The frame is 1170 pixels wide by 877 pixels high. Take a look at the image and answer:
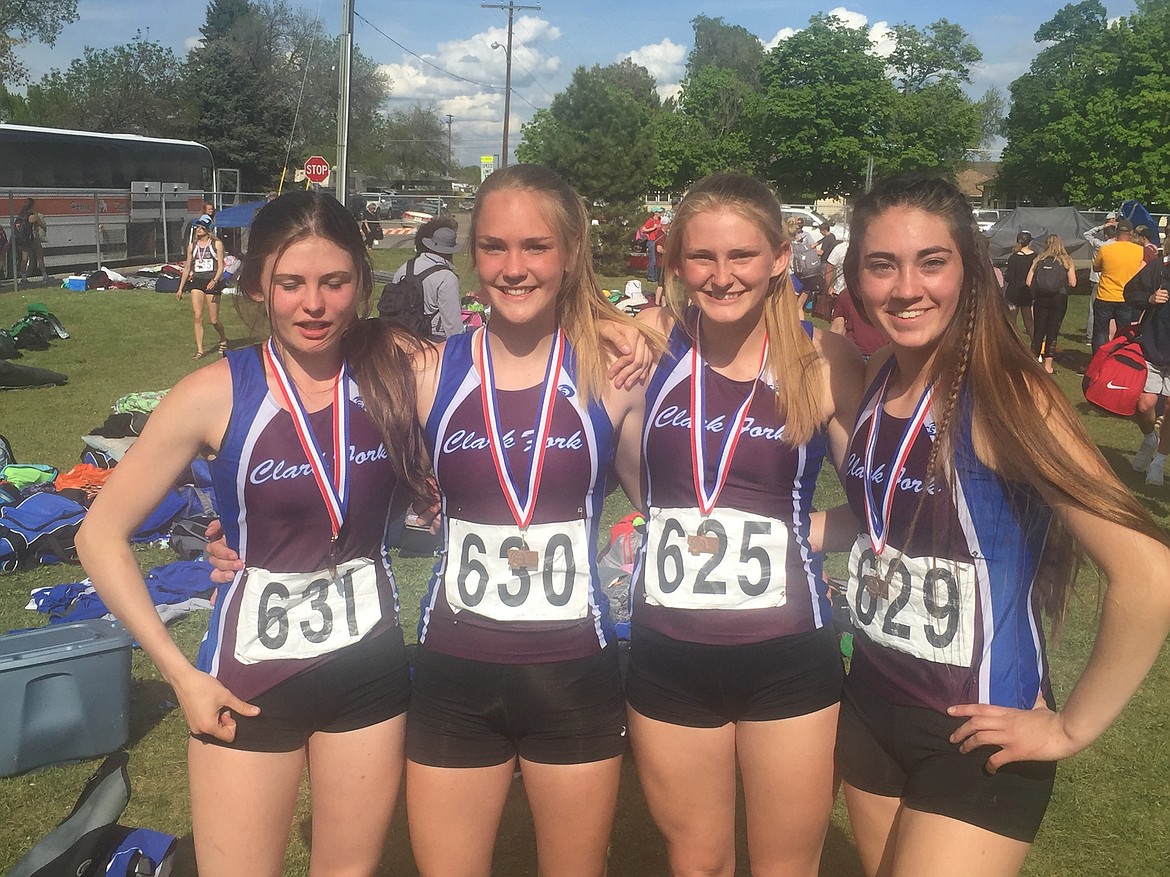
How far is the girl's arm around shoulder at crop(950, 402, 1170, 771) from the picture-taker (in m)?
1.83

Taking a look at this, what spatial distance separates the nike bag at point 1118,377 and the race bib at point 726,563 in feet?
20.0

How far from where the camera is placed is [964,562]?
2.04 m

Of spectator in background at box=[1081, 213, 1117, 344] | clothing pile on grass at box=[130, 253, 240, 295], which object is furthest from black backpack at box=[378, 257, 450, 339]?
clothing pile on grass at box=[130, 253, 240, 295]

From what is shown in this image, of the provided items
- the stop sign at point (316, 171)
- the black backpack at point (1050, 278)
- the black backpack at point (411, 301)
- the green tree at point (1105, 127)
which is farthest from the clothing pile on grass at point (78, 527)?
the green tree at point (1105, 127)

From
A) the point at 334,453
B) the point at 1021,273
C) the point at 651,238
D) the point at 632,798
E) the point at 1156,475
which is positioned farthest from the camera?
the point at 651,238

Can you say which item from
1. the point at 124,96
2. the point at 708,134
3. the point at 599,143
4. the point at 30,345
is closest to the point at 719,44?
the point at 708,134

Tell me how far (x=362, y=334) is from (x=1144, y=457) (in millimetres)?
8608

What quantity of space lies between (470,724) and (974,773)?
1.14 meters

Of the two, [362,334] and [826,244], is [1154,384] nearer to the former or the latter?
[362,334]

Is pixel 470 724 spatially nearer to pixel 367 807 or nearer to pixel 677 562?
pixel 367 807

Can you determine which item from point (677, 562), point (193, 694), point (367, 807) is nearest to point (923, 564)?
point (677, 562)

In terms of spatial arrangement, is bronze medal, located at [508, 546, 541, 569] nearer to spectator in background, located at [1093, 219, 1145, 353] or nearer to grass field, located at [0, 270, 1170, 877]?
grass field, located at [0, 270, 1170, 877]

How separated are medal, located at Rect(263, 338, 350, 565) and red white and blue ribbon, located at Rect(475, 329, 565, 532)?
0.35 metres

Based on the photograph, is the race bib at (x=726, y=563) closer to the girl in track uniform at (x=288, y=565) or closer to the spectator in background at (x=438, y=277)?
the girl in track uniform at (x=288, y=565)
